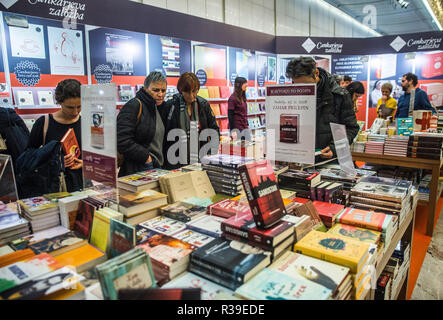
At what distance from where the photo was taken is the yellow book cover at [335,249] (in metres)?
1.26

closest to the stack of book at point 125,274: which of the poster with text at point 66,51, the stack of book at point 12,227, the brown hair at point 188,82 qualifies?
the stack of book at point 12,227

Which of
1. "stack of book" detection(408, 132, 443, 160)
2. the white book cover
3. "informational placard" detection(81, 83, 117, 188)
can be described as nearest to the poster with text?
"informational placard" detection(81, 83, 117, 188)

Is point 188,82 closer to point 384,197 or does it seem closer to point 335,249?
point 384,197

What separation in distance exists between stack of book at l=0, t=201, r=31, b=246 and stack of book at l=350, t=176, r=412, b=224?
6.41 ft

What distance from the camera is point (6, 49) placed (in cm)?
373

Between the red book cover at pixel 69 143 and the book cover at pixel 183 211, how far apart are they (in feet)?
3.01

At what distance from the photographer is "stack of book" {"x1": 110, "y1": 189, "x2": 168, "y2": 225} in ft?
5.42

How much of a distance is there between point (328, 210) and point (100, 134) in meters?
1.35

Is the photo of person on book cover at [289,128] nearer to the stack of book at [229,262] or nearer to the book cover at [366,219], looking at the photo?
the book cover at [366,219]

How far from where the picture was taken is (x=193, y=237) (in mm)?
1479

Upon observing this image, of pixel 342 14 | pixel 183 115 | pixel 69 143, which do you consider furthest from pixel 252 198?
pixel 342 14
